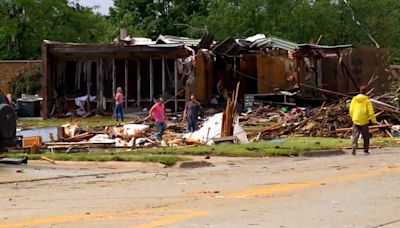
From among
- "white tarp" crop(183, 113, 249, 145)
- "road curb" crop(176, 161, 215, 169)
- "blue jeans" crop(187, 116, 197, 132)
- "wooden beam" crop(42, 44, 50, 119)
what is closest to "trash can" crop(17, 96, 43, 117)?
"wooden beam" crop(42, 44, 50, 119)

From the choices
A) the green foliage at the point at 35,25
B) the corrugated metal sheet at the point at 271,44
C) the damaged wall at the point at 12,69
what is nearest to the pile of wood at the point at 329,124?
the corrugated metal sheet at the point at 271,44

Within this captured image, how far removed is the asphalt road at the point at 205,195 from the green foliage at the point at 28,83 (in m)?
28.8

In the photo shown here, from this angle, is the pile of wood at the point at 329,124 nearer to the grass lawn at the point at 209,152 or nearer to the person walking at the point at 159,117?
the grass lawn at the point at 209,152

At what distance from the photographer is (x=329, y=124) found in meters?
30.5

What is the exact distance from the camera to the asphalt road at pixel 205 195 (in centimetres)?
1052

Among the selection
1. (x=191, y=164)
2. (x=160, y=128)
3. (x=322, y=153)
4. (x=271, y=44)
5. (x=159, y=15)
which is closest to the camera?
(x=191, y=164)

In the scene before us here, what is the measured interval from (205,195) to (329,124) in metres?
17.8

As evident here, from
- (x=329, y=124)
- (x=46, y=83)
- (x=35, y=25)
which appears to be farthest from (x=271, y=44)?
(x=35, y=25)

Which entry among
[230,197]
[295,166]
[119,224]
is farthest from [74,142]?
[119,224]

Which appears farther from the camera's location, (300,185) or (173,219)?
(300,185)

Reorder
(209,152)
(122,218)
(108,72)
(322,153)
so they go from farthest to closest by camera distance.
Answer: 1. (108,72)
2. (322,153)
3. (209,152)
4. (122,218)

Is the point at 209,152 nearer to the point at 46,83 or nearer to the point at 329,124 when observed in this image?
the point at 329,124

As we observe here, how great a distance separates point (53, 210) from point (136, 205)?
3.94ft

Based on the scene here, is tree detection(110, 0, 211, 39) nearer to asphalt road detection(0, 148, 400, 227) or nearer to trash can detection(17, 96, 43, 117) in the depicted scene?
trash can detection(17, 96, 43, 117)
